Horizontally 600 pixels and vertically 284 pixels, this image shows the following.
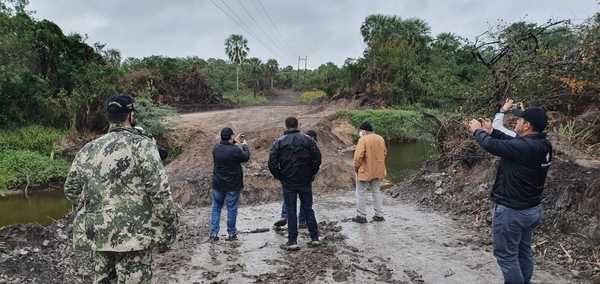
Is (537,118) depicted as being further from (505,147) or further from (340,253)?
(340,253)

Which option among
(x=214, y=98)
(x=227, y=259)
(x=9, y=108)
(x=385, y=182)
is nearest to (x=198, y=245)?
(x=227, y=259)

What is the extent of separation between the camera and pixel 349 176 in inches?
551

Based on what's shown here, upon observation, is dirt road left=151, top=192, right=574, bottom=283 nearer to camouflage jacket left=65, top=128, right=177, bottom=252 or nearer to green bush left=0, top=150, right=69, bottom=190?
camouflage jacket left=65, top=128, right=177, bottom=252

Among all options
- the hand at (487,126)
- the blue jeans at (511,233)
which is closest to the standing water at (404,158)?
the hand at (487,126)

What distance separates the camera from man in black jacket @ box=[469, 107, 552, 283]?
12.7 feet

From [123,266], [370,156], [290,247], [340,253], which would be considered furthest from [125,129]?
[370,156]

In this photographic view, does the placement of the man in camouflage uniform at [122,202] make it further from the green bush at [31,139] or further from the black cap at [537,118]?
the green bush at [31,139]

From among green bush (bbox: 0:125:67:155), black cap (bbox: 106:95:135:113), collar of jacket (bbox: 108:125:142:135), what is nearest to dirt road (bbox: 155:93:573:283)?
collar of jacket (bbox: 108:125:142:135)

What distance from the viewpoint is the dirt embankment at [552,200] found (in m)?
5.90

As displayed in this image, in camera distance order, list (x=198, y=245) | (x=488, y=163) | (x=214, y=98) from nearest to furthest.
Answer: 1. (x=198, y=245)
2. (x=488, y=163)
3. (x=214, y=98)

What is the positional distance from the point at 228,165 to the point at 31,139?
1837cm

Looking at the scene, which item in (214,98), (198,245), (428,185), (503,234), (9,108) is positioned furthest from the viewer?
(214,98)

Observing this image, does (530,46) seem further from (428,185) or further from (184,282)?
(184,282)

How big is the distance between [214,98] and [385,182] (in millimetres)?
29590
